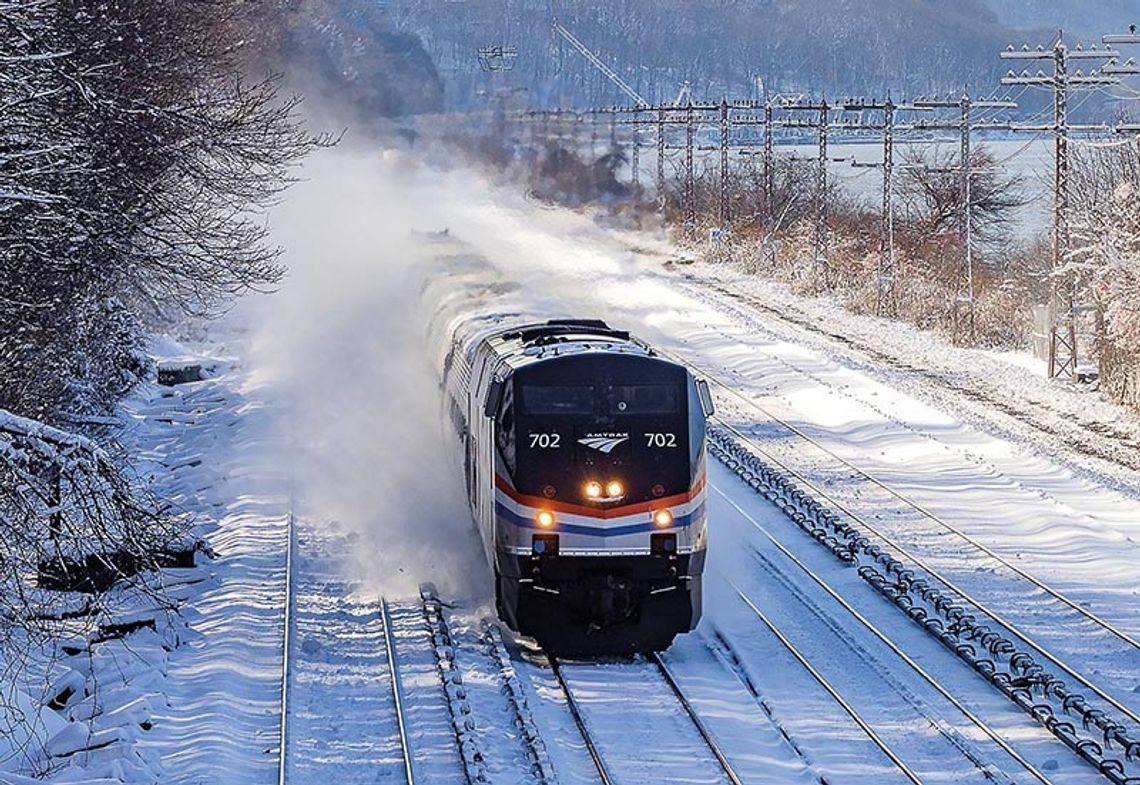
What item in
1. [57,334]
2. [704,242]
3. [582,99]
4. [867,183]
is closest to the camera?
[57,334]

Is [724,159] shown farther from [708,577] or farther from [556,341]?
[556,341]

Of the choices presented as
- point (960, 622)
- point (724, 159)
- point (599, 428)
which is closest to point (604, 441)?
point (599, 428)

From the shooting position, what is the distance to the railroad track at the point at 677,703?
1257 cm

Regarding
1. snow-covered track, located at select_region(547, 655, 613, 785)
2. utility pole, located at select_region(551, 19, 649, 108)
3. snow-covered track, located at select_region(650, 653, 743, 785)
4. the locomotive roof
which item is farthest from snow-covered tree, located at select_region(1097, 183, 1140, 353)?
utility pole, located at select_region(551, 19, 649, 108)

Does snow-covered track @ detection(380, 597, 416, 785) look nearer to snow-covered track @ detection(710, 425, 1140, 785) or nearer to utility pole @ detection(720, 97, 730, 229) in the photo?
snow-covered track @ detection(710, 425, 1140, 785)

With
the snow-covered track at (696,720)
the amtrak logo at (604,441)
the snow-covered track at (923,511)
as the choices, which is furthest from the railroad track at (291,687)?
the snow-covered track at (923,511)

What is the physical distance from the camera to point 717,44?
135m

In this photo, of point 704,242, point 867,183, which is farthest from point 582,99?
point 704,242

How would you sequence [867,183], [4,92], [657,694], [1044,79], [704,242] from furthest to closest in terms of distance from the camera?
[867,183] → [704,242] → [1044,79] → [657,694] → [4,92]

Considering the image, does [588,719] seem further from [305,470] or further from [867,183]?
[867,183]

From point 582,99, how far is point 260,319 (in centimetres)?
6515

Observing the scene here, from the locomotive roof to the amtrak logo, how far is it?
2.93ft

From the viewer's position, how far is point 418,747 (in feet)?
43.8

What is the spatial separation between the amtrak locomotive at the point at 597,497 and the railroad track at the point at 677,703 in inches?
10.4
